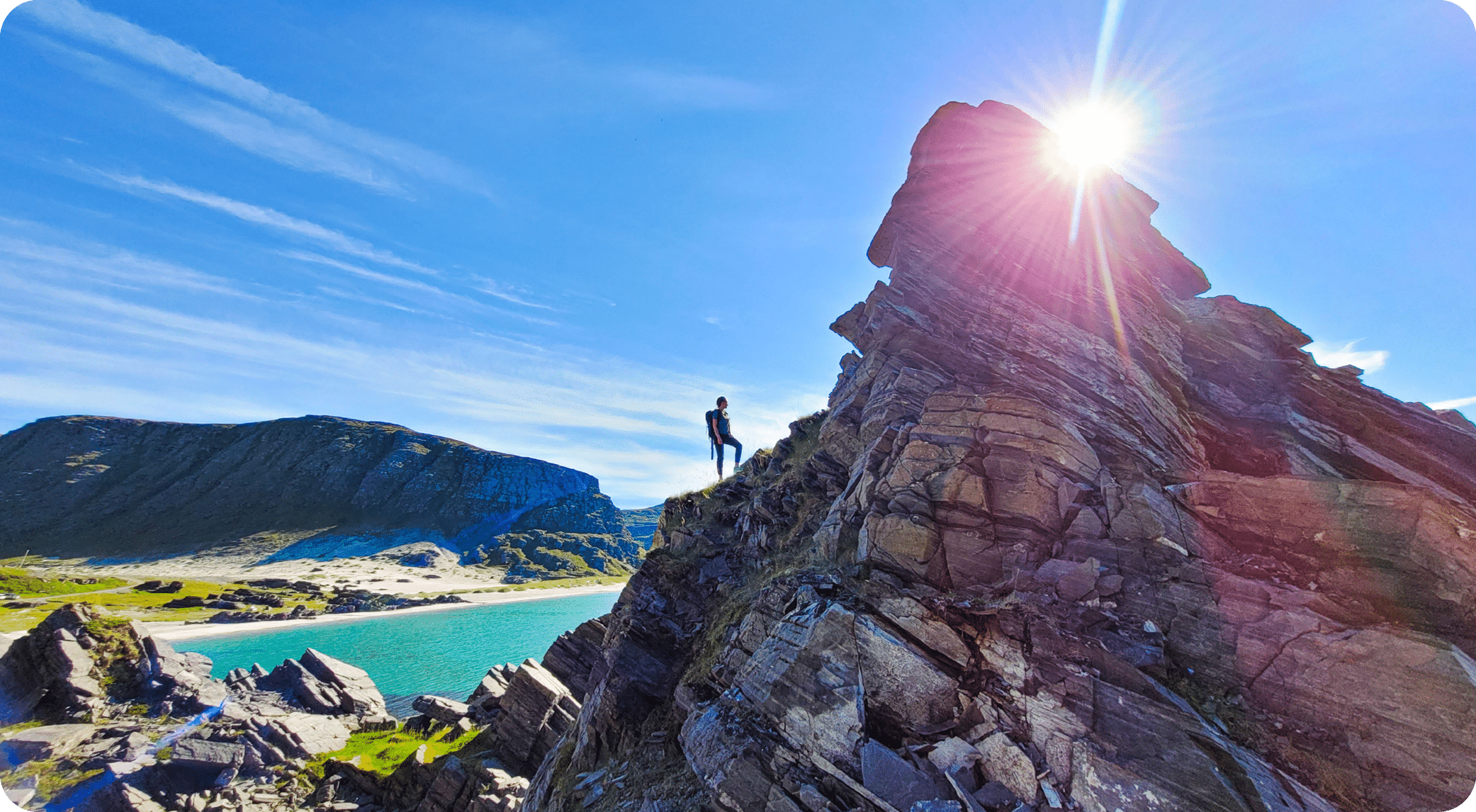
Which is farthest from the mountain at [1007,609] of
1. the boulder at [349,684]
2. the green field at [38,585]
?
the green field at [38,585]

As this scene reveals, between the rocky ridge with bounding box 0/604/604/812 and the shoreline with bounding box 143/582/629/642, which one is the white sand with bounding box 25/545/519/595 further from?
the rocky ridge with bounding box 0/604/604/812

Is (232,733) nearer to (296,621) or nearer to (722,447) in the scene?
(722,447)

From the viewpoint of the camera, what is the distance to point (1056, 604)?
10664 mm

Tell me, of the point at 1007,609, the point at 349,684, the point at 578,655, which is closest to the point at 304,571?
the point at 349,684

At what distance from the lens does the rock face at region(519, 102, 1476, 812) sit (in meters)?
8.38

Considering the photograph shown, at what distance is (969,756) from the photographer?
8.78 metres

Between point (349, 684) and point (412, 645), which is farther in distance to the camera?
point (412, 645)

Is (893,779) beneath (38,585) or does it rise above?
above

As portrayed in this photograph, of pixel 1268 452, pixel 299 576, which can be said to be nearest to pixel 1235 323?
pixel 1268 452

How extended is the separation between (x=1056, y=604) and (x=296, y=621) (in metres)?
119

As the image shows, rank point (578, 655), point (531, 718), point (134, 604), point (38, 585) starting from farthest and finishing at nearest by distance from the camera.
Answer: point (38, 585)
point (134, 604)
point (578, 655)
point (531, 718)

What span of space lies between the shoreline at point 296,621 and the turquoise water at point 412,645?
2.42 m

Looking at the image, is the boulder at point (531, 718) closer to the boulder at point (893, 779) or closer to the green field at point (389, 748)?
the green field at point (389, 748)

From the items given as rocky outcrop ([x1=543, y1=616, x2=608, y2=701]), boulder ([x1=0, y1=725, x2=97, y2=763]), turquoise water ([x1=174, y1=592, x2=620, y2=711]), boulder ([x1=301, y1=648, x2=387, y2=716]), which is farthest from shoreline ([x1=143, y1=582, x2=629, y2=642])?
rocky outcrop ([x1=543, y1=616, x2=608, y2=701])
